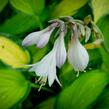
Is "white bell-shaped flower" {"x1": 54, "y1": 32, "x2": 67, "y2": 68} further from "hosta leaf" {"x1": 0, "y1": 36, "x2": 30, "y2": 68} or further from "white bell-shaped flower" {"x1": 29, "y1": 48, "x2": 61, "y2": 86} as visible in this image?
"hosta leaf" {"x1": 0, "y1": 36, "x2": 30, "y2": 68}

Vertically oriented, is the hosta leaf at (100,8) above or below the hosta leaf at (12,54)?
below

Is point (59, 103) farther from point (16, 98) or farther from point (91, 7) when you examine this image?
point (91, 7)

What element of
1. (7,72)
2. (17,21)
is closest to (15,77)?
(7,72)

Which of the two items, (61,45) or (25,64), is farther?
(25,64)

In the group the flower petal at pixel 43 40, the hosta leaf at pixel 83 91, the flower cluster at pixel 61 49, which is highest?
the flower petal at pixel 43 40

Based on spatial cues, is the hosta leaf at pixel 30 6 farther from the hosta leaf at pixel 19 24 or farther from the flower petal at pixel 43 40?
the flower petal at pixel 43 40

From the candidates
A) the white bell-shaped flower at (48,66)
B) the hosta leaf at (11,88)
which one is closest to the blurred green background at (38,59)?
the hosta leaf at (11,88)
